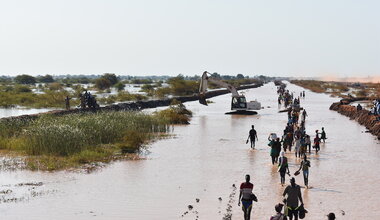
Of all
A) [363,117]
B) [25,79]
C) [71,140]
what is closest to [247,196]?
[71,140]

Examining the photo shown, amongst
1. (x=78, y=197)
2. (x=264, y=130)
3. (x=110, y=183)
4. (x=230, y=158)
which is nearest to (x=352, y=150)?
(x=230, y=158)

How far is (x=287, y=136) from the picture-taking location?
26.2m

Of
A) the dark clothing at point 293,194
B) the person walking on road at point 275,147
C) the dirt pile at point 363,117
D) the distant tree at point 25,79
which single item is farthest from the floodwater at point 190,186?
the distant tree at point 25,79

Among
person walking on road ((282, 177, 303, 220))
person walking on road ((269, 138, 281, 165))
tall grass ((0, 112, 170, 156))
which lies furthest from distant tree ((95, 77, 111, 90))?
person walking on road ((282, 177, 303, 220))

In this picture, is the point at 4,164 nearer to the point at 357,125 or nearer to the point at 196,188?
the point at 196,188

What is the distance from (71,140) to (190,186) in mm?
8452

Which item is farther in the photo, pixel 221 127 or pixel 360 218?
pixel 221 127

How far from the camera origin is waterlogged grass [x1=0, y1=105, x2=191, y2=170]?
2384 centimetres

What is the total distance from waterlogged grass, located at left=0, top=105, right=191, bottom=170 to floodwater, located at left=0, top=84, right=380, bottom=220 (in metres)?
1.41

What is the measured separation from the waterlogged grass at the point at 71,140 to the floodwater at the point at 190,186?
4.64 ft

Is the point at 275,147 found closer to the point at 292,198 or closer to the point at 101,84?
the point at 292,198

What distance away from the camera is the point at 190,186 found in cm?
1869

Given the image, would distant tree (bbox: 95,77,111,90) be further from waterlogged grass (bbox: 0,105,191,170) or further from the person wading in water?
the person wading in water

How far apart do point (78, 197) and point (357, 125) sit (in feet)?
106
